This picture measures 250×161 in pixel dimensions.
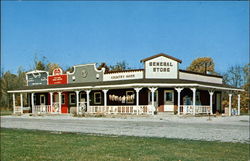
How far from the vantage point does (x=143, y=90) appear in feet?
99.9

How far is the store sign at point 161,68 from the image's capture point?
98.6 feet

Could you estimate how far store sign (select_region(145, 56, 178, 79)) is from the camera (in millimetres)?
30047

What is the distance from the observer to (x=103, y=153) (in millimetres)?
7273

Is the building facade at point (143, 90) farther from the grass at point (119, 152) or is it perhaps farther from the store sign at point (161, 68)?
the grass at point (119, 152)

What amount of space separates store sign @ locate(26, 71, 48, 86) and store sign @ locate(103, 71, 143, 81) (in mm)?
11453

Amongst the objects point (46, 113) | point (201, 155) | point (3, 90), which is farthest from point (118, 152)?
point (3, 90)

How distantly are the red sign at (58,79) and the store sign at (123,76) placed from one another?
6.80m

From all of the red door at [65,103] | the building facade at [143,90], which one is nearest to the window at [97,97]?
the building facade at [143,90]

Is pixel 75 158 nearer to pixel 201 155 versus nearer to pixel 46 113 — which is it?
pixel 201 155

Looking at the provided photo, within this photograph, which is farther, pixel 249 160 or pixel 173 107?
pixel 173 107

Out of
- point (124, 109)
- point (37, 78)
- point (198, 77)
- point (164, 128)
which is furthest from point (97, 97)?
point (164, 128)

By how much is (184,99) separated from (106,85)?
330 inches

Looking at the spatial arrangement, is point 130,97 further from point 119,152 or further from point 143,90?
point 119,152

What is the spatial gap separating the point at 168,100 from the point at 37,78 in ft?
67.1
